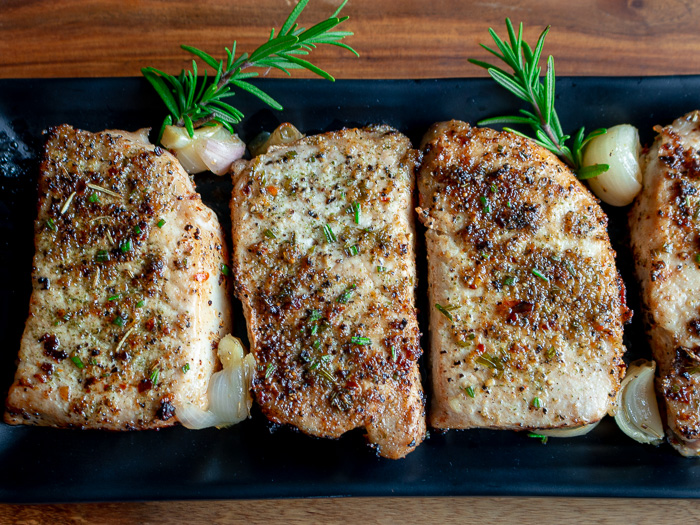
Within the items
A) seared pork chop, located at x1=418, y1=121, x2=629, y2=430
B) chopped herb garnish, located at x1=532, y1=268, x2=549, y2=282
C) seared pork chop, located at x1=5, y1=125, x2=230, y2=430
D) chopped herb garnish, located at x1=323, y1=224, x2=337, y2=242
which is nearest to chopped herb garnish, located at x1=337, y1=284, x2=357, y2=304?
chopped herb garnish, located at x1=323, y1=224, x2=337, y2=242

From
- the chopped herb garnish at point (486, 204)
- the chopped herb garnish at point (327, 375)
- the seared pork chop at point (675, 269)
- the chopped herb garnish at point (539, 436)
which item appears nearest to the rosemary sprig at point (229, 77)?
the chopped herb garnish at point (486, 204)

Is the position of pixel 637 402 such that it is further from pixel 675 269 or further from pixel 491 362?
pixel 491 362

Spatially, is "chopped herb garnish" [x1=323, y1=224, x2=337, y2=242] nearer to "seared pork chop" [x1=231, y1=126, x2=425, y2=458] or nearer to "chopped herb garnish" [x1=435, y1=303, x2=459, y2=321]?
"seared pork chop" [x1=231, y1=126, x2=425, y2=458]

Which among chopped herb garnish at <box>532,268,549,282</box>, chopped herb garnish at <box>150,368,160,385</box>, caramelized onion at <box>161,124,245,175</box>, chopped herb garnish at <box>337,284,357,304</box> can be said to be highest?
caramelized onion at <box>161,124,245,175</box>

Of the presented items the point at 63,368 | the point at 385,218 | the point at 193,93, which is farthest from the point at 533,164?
the point at 63,368

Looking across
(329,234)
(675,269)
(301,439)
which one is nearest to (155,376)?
(301,439)

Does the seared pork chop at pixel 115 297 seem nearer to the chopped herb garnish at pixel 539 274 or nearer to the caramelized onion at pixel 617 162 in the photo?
the chopped herb garnish at pixel 539 274
